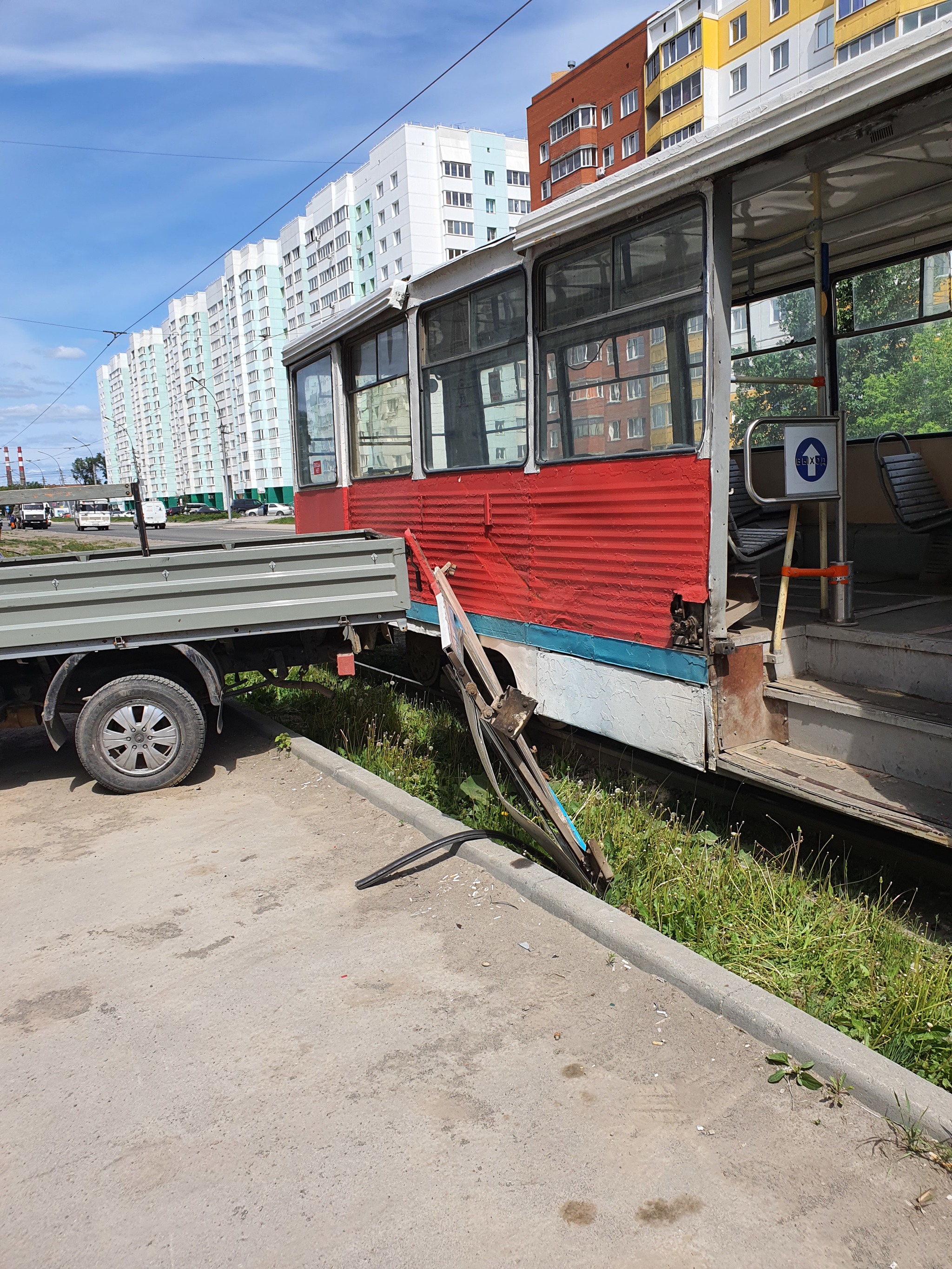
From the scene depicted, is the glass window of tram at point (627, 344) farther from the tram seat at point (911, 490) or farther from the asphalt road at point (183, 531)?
the asphalt road at point (183, 531)

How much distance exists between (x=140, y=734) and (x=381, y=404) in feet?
10.6

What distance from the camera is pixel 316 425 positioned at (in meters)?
8.76

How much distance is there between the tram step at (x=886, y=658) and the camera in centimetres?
423

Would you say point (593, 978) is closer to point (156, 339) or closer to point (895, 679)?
point (895, 679)

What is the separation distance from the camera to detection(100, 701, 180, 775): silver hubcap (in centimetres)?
578

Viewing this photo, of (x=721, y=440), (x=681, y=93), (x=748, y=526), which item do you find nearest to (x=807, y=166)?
(x=721, y=440)

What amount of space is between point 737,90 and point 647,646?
146 feet

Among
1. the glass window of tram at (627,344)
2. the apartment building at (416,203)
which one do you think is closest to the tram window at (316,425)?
the glass window of tram at (627,344)

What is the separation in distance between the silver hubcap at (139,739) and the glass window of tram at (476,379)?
2521 mm

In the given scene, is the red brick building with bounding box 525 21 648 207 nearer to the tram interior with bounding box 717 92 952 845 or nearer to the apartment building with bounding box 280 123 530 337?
the apartment building with bounding box 280 123 530 337

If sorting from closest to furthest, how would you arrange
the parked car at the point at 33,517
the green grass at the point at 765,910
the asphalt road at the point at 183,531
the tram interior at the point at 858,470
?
1. the green grass at the point at 765,910
2. the tram interior at the point at 858,470
3. the asphalt road at the point at 183,531
4. the parked car at the point at 33,517

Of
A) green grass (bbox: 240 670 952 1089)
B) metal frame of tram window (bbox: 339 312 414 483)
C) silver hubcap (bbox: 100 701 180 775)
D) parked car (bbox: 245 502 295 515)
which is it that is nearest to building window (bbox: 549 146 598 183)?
parked car (bbox: 245 502 295 515)

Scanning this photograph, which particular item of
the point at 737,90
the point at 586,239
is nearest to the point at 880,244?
the point at 586,239

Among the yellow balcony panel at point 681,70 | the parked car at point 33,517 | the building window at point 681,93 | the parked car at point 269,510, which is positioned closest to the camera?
the yellow balcony panel at point 681,70
